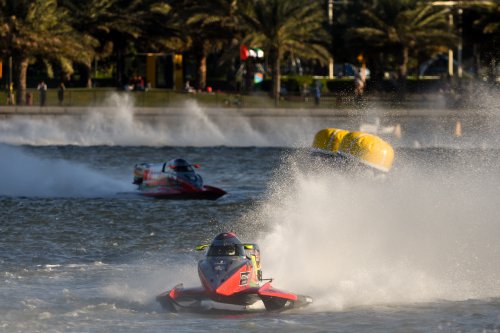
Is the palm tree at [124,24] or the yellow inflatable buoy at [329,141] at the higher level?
the palm tree at [124,24]

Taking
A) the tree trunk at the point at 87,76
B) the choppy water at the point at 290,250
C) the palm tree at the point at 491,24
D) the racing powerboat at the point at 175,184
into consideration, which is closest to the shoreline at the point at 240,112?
the tree trunk at the point at 87,76

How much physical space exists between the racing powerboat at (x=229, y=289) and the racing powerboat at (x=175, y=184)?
44.5ft

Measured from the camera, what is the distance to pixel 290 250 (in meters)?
18.6

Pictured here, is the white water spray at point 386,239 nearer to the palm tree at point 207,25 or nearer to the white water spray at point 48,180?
the white water spray at point 48,180

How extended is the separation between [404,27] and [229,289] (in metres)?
57.2

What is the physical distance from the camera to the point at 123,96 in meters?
63.7


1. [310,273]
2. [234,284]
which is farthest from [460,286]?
[234,284]

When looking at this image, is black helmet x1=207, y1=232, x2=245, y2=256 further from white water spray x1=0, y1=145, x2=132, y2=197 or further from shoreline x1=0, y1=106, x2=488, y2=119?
shoreline x1=0, y1=106, x2=488, y2=119

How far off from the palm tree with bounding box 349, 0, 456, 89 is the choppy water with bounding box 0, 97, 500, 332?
40.3m

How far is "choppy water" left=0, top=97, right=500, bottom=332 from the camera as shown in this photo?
49.7ft

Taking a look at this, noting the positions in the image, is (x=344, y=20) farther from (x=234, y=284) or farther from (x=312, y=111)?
(x=234, y=284)

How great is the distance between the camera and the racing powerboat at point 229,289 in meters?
14.9

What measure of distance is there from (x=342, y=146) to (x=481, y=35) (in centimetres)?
5033

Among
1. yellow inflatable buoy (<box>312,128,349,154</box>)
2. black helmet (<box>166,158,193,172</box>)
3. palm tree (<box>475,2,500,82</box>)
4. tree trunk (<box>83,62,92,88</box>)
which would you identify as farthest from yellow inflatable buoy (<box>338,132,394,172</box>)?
tree trunk (<box>83,62,92,88</box>)
